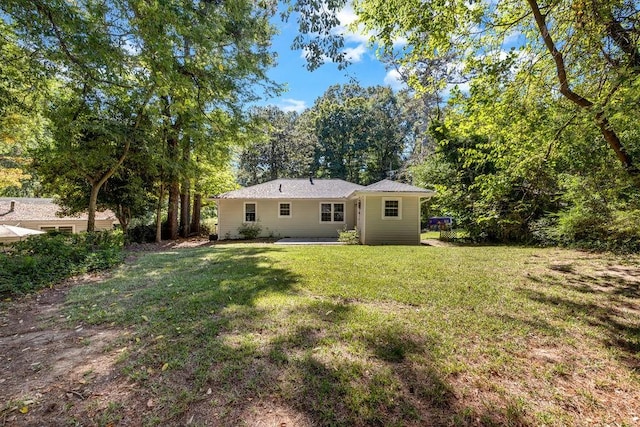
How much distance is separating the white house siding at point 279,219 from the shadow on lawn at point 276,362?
11.9 metres

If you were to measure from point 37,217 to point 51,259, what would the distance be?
741 inches

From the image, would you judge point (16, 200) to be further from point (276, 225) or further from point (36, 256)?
point (36, 256)

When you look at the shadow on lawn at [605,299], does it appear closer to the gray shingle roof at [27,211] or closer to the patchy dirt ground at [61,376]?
the patchy dirt ground at [61,376]

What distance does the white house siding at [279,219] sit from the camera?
16.8 m

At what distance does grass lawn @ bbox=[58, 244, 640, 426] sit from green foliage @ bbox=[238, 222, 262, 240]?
408 inches

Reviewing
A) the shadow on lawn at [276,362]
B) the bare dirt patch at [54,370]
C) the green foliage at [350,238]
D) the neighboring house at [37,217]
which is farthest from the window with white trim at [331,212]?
the neighboring house at [37,217]

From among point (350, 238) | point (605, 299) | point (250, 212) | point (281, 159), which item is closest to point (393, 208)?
point (350, 238)

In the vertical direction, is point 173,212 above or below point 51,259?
A: above

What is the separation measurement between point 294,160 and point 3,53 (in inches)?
1138

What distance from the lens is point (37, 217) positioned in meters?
20.2

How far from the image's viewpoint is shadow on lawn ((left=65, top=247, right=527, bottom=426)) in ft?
7.20

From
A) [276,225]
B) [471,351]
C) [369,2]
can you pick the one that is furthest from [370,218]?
[471,351]

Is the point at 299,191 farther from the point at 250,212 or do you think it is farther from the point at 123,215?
the point at 123,215

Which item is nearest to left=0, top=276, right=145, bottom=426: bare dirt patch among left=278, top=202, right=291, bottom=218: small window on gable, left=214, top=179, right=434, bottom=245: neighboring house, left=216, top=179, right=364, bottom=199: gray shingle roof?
left=216, top=179, right=364, bottom=199: gray shingle roof
